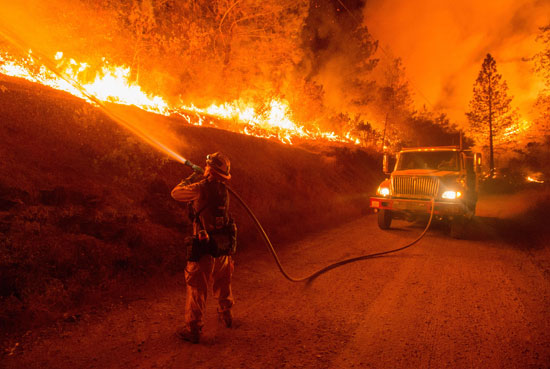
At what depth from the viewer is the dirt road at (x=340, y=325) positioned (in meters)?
3.33

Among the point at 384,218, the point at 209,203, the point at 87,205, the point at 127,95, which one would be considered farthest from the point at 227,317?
the point at 127,95

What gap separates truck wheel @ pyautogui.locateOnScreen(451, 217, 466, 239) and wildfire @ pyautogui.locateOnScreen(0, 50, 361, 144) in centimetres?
908

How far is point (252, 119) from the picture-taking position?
2091 cm

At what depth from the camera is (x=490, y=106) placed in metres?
45.1

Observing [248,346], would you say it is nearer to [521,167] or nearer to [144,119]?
[144,119]

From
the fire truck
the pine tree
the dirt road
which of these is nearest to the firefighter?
the dirt road

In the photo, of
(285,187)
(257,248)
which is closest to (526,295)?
Answer: (257,248)

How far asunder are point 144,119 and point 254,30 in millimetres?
8948

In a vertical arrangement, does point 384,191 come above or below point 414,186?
below

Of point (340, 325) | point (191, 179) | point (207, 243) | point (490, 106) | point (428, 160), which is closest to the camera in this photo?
point (207, 243)

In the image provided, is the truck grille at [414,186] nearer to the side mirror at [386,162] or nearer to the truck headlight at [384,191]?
the truck headlight at [384,191]

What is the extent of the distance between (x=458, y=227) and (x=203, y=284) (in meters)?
8.00

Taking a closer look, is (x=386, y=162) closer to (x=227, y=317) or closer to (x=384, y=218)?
(x=384, y=218)

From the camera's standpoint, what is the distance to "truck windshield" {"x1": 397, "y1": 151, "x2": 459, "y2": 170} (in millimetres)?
10469
